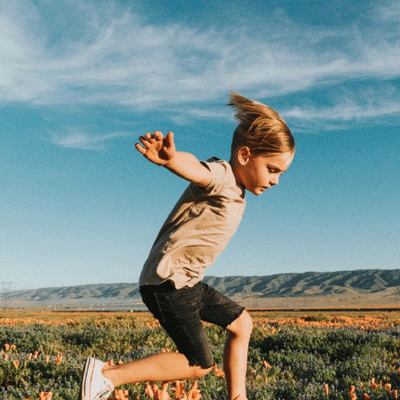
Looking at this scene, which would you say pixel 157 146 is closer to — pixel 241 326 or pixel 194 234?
pixel 194 234

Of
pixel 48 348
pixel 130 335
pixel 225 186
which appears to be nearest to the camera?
pixel 225 186

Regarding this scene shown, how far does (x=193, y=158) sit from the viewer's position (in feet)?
9.78

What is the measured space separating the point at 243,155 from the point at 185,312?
3.98 ft

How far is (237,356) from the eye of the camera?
401cm

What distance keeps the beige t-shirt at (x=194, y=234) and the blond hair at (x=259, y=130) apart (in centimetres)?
27

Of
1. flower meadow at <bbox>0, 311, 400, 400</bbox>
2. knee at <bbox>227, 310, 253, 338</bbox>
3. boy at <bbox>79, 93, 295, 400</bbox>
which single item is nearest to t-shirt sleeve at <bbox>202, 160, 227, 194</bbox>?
boy at <bbox>79, 93, 295, 400</bbox>

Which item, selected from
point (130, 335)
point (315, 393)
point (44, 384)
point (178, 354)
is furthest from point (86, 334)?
point (178, 354)

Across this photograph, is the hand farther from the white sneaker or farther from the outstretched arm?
the white sneaker

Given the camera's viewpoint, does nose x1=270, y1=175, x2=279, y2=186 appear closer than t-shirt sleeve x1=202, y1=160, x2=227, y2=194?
No

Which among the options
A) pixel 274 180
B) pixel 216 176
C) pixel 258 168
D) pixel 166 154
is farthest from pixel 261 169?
pixel 166 154

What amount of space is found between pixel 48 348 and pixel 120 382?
499 centimetres

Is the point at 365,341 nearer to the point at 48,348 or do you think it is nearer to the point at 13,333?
the point at 48,348

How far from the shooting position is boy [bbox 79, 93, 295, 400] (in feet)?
11.4

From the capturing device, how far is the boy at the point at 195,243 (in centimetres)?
348
